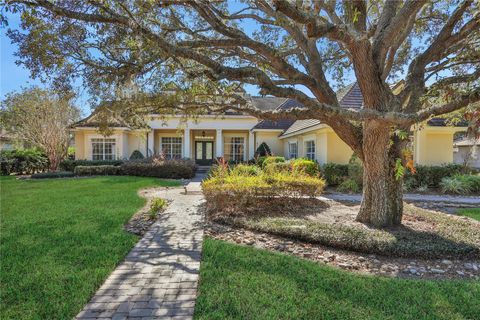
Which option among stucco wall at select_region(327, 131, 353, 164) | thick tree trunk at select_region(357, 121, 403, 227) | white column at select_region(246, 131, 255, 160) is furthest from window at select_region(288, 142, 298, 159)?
thick tree trunk at select_region(357, 121, 403, 227)

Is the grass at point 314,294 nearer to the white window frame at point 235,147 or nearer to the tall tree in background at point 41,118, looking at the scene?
the tall tree in background at point 41,118

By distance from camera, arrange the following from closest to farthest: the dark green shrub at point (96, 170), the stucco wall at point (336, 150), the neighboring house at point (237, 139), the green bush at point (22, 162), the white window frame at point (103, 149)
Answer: the stucco wall at point (336, 150), the neighboring house at point (237, 139), the dark green shrub at point (96, 170), the green bush at point (22, 162), the white window frame at point (103, 149)

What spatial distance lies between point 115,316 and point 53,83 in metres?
6.04

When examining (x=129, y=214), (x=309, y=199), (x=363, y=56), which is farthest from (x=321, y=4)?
(x=129, y=214)

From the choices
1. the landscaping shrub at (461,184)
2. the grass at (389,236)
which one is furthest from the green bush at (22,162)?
the landscaping shrub at (461,184)

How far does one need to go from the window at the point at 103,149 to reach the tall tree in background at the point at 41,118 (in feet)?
7.69

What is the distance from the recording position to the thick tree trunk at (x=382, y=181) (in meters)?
6.70

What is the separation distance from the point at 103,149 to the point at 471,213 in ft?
78.0

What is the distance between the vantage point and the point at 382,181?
22.2 feet

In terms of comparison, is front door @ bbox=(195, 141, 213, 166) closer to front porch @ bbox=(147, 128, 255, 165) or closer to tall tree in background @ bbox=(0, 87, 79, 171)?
front porch @ bbox=(147, 128, 255, 165)

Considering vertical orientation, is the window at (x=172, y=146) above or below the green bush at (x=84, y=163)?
above

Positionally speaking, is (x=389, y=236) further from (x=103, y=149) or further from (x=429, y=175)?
(x=103, y=149)

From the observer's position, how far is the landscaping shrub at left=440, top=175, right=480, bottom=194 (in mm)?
13008

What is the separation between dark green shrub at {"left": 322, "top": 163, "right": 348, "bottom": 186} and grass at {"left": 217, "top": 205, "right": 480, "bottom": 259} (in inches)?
263
